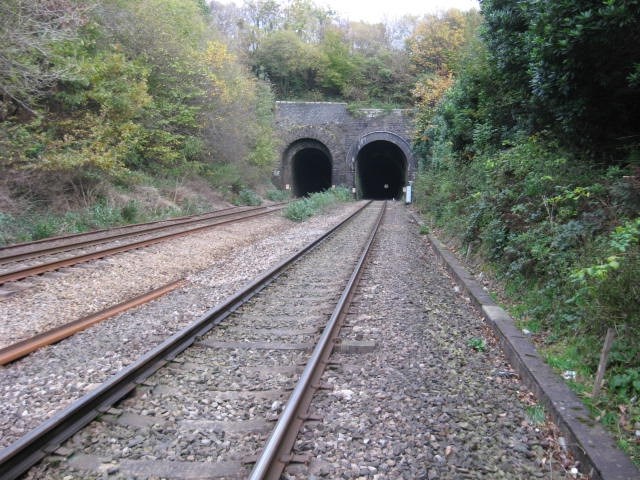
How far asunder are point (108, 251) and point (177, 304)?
375 centimetres

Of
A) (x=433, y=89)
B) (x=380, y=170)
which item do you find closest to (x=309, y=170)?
(x=380, y=170)

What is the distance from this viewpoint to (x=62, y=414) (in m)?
3.14

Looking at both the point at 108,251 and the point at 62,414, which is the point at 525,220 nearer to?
the point at 62,414

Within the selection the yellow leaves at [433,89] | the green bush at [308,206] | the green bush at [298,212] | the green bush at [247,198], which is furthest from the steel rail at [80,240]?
the yellow leaves at [433,89]

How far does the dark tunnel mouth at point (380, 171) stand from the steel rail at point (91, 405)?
33.4 meters

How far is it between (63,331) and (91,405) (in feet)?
7.11

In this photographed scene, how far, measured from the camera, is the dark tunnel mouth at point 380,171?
132 feet

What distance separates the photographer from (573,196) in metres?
5.41

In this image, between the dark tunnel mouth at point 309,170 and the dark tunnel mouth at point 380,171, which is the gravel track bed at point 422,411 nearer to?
the dark tunnel mouth at point 380,171


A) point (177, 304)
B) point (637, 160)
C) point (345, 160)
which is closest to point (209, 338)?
point (177, 304)

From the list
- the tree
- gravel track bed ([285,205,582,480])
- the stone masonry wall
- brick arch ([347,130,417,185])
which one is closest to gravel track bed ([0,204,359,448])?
gravel track bed ([285,205,582,480])

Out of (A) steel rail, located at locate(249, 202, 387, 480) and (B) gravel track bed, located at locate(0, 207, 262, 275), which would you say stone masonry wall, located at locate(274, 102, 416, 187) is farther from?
(A) steel rail, located at locate(249, 202, 387, 480)

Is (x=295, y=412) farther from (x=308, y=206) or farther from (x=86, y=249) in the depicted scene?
(x=308, y=206)

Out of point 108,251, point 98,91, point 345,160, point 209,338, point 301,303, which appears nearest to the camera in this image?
point 209,338
